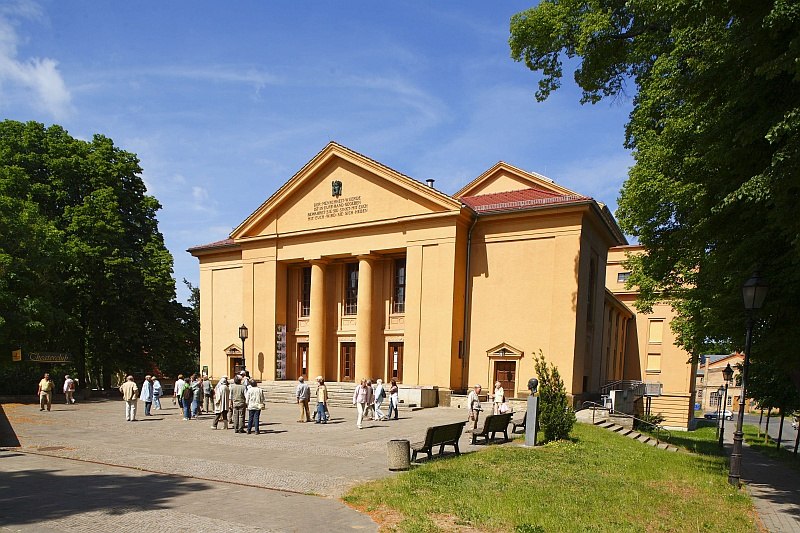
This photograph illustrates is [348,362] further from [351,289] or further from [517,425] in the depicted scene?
[517,425]

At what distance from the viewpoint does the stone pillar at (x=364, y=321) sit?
27.1m

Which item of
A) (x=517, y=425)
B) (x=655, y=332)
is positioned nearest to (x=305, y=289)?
(x=517, y=425)

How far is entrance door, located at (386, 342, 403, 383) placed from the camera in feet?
90.5

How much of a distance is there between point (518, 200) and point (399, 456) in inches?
764

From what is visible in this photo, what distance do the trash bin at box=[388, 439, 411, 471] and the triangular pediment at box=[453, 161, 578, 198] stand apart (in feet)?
90.2

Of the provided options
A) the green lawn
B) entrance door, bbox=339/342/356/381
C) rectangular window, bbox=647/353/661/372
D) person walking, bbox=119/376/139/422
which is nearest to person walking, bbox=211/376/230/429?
person walking, bbox=119/376/139/422

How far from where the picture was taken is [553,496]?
8.66 metres

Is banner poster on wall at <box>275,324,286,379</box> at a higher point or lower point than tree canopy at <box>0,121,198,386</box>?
lower

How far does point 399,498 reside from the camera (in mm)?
8289

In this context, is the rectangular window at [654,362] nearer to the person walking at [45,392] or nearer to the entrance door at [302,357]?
the entrance door at [302,357]

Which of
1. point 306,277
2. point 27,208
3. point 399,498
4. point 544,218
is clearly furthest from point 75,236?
point 399,498

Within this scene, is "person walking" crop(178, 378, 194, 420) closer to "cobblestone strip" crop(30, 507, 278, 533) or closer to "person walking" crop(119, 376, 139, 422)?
"person walking" crop(119, 376, 139, 422)

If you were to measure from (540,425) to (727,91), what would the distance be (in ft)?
30.8

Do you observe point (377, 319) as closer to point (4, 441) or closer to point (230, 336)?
point (230, 336)
